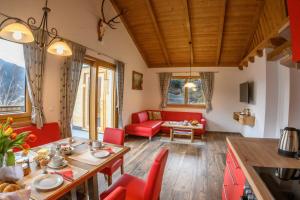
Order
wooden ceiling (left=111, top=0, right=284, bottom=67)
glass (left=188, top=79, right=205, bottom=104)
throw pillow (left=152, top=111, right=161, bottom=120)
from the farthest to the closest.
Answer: glass (left=188, top=79, right=205, bottom=104), throw pillow (left=152, top=111, right=161, bottom=120), wooden ceiling (left=111, top=0, right=284, bottom=67)

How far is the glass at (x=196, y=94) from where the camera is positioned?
668cm

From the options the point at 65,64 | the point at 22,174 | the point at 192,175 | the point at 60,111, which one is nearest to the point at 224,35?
the point at 192,175

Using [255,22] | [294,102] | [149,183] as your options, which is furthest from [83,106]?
[255,22]

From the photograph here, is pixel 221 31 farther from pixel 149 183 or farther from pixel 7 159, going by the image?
pixel 7 159

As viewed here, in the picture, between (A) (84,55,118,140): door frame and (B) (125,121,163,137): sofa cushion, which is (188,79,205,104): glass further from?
(A) (84,55,118,140): door frame

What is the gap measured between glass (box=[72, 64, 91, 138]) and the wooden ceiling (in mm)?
2009

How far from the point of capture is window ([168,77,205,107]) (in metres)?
6.70

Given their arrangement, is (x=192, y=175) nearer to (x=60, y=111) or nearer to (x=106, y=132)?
(x=106, y=132)

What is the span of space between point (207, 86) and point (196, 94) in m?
0.55

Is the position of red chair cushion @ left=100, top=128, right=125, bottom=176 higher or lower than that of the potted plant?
lower

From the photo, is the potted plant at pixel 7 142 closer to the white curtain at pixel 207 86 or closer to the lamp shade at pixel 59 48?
the lamp shade at pixel 59 48

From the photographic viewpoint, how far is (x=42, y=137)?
252cm

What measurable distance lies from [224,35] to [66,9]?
4.15m

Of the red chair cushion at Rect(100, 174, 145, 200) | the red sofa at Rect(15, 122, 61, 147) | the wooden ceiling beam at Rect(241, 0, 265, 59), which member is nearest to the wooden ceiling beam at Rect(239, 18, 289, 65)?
the wooden ceiling beam at Rect(241, 0, 265, 59)
